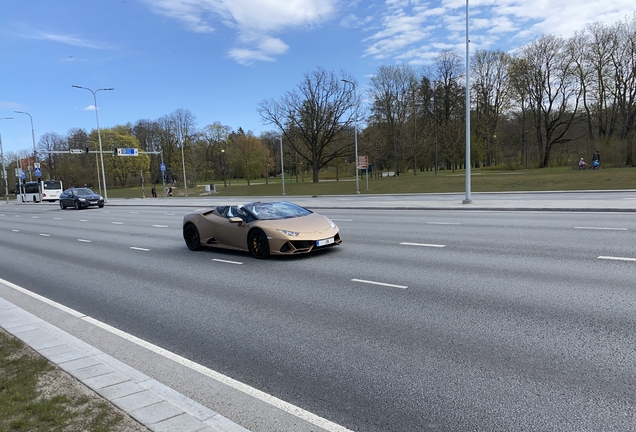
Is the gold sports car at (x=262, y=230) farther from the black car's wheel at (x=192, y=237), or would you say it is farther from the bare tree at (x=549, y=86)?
the bare tree at (x=549, y=86)

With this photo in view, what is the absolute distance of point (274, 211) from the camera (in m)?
10.3

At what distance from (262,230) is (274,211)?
97 cm

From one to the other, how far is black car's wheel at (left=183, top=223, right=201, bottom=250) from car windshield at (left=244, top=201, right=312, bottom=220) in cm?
171

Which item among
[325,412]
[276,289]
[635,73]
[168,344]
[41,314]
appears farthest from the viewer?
[635,73]

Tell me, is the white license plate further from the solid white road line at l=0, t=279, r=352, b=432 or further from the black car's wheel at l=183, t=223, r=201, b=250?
the solid white road line at l=0, t=279, r=352, b=432

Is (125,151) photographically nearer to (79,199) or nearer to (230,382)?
Answer: (79,199)

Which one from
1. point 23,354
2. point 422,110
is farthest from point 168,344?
point 422,110

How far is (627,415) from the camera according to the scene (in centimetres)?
307

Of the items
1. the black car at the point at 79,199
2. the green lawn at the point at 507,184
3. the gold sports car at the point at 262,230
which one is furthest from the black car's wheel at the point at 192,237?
the black car at the point at 79,199

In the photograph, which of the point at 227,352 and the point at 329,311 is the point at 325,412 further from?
the point at 329,311

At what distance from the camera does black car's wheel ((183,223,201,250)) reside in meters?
11.2

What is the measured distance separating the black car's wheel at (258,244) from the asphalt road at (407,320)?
358mm

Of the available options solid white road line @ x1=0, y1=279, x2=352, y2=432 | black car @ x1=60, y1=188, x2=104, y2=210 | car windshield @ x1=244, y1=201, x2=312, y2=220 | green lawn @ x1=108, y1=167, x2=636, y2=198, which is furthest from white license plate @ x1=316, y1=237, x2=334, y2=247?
black car @ x1=60, y1=188, x2=104, y2=210

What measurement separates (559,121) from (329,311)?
59967 millimetres
